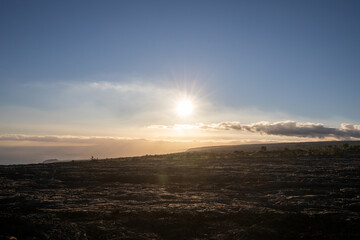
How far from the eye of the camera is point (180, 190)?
35.1ft

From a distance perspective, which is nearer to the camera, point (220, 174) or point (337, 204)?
point (337, 204)

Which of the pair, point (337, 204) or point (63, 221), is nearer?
point (63, 221)

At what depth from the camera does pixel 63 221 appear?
20.9 ft

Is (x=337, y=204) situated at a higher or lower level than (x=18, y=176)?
lower

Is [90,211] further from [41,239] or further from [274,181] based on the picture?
[274,181]

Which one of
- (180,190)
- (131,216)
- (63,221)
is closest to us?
(63,221)

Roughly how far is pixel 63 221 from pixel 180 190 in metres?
5.12

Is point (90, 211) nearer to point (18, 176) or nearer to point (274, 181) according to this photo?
point (274, 181)

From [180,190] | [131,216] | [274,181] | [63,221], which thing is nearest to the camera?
[63,221]

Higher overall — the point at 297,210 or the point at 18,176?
the point at 18,176

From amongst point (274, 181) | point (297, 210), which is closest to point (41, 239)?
point (297, 210)

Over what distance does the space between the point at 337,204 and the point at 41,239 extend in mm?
7489

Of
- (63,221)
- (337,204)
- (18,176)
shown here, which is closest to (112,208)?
(63,221)

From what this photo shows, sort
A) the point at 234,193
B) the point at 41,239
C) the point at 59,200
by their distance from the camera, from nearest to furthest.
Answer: the point at 41,239
the point at 59,200
the point at 234,193
